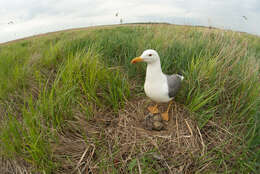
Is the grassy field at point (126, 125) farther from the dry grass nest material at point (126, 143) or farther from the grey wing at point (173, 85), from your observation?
the grey wing at point (173, 85)

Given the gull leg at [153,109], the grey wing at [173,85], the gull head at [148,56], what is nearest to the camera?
the gull head at [148,56]

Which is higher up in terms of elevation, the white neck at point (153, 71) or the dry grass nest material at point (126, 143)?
the white neck at point (153, 71)

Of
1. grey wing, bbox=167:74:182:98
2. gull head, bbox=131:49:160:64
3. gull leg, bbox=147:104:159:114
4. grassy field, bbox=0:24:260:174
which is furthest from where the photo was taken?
gull leg, bbox=147:104:159:114

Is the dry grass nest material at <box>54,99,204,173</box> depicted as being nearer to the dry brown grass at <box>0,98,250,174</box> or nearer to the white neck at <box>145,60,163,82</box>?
the dry brown grass at <box>0,98,250,174</box>

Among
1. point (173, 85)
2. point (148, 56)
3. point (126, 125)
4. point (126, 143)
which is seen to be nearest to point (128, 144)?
point (126, 143)

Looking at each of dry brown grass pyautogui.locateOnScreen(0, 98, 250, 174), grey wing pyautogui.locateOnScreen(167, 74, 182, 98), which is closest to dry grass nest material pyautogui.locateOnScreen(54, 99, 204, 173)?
dry brown grass pyautogui.locateOnScreen(0, 98, 250, 174)

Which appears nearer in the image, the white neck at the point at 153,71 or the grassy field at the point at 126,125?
the grassy field at the point at 126,125

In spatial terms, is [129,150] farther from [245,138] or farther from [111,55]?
[111,55]

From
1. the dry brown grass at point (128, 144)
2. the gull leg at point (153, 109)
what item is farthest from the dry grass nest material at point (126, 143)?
the gull leg at point (153, 109)

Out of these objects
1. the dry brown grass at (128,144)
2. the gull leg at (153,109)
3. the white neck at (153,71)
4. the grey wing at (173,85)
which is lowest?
the dry brown grass at (128,144)

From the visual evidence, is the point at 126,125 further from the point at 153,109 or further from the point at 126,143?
the point at 153,109

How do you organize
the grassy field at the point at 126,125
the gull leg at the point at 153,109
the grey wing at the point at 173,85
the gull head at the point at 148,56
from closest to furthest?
the grassy field at the point at 126,125, the gull head at the point at 148,56, the grey wing at the point at 173,85, the gull leg at the point at 153,109

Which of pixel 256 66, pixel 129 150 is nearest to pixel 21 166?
pixel 129 150

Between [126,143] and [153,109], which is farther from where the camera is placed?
[153,109]
